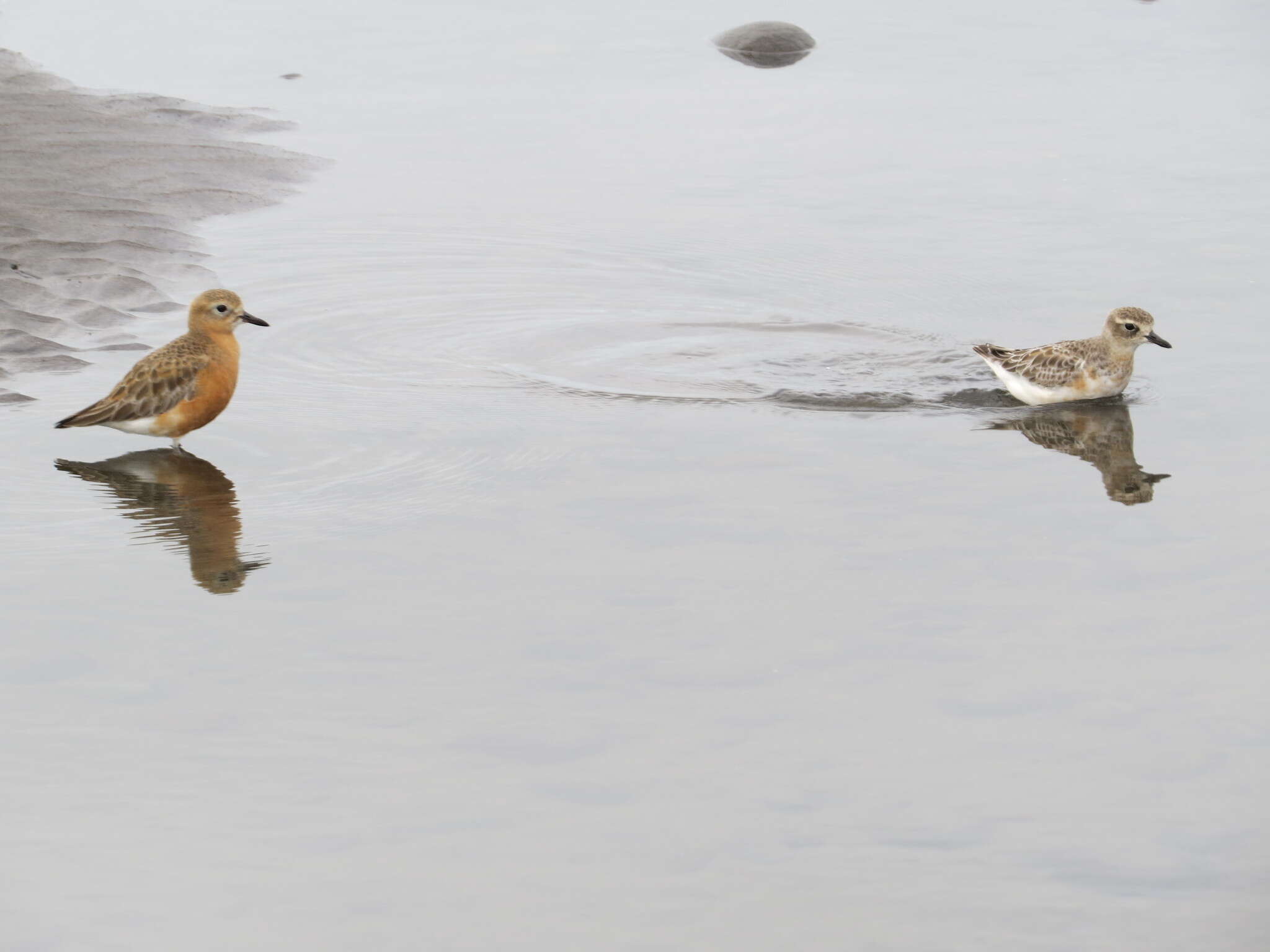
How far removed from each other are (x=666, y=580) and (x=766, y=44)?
18559 mm

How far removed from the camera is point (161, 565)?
33.8ft

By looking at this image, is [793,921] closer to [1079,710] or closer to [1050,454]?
[1079,710]

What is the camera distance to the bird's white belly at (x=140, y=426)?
12.2m

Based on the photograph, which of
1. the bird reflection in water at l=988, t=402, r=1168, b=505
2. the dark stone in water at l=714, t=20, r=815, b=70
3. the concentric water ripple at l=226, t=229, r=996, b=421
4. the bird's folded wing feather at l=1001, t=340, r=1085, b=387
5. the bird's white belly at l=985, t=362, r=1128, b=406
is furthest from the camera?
the dark stone in water at l=714, t=20, r=815, b=70

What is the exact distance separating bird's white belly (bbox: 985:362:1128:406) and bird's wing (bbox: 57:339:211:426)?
245 inches

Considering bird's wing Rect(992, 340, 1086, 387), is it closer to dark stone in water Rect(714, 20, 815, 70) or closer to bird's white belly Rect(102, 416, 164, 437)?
bird's white belly Rect(102, 416, 164, 437)

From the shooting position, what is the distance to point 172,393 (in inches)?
477

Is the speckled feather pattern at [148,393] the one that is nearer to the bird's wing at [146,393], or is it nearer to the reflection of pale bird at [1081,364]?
the bird's wing at [146,393]

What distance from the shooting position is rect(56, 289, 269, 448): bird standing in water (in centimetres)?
1212

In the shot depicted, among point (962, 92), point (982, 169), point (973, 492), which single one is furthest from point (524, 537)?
point (962, 92)

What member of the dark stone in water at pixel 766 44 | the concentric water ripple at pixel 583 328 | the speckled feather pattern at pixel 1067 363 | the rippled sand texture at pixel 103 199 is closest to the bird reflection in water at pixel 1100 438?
the speckled feather pattern at pixel 1067 363

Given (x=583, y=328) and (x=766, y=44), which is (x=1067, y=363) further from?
(x=766, y=44)

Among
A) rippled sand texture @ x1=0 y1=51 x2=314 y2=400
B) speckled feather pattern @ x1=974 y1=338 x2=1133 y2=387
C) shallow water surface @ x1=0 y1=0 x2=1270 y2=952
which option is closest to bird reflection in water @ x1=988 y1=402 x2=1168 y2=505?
shallow water surface @ x1=0 y1=0 x2=1270 y2=952

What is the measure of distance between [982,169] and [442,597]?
1253 centimetres
